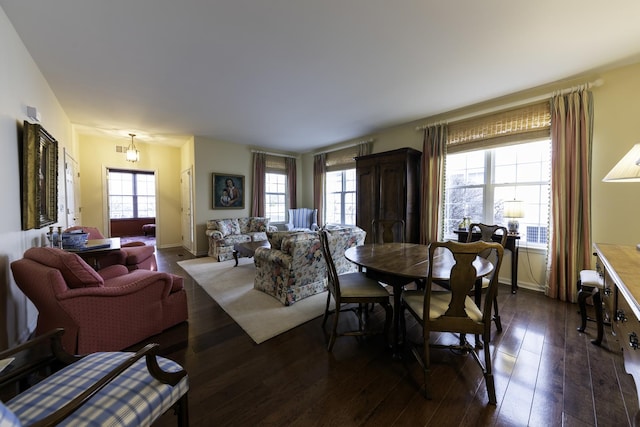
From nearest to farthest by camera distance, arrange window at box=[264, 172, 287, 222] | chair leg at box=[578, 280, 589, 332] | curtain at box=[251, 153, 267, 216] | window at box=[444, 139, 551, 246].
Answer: chair leg at box=[578, 280, 589, 332], window at box=[444, 139, 551, 246], curtain at box=[251, 153, 267, 216], window at box=[264, 172, 287, 222]

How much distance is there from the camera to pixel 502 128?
3.35 meters

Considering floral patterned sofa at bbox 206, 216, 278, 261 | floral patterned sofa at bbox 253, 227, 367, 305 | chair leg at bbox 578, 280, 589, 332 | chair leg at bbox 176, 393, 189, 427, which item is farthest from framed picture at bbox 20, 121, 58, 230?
chair leg at bbox 578, 280, 589, 332

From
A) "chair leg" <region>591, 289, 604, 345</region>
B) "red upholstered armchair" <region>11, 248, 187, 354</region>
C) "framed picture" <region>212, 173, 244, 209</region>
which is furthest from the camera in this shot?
"framed picture" <region>212, 173, 244, 209</region>

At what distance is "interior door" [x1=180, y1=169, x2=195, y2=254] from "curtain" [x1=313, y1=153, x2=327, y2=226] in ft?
9.78

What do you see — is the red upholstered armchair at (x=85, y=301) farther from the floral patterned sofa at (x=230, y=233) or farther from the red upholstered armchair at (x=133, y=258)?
the floral patterned sofa at (x=230, y=233)

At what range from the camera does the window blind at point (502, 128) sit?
3.05m

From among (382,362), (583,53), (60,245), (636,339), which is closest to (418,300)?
(382,362)

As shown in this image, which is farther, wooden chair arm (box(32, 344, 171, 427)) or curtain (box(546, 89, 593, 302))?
curtain (box(546, 89, 593, 302))

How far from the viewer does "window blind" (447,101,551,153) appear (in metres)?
3.05

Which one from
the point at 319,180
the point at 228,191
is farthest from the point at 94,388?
the point at 319,180

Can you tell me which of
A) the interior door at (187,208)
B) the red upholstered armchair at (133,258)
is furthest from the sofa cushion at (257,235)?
the red upholstered armchair at (133,258)

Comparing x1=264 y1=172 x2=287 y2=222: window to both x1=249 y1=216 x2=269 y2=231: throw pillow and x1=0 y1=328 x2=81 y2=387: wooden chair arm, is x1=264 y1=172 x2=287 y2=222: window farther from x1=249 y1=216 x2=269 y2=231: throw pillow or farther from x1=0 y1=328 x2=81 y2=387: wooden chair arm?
x1=0 y1=328 x2=81 y2=387: wooden chair arm

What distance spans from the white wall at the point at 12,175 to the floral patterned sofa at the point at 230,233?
2.60 m

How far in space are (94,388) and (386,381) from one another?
1.58m
